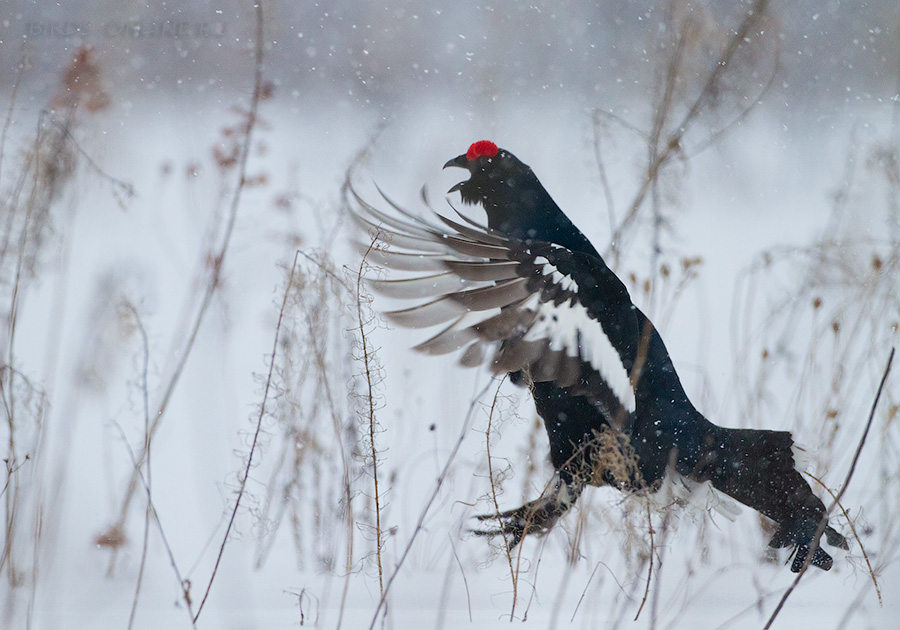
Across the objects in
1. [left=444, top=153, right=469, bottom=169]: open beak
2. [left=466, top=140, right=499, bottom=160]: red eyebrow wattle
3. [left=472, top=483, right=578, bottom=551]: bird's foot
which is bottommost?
[left=472, top=483, right=578, bottom=551]: bird's foot

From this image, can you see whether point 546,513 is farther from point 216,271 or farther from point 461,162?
point 216,271

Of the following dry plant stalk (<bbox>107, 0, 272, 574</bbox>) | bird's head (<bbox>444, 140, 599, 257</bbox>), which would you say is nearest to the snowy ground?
dry plant stalk (<bbox>107, 0, 272, 574</bbox>)

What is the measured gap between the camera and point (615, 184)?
1.33 meters

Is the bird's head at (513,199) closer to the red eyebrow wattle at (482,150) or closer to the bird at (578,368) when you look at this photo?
the red eyebrow wattle at (482,150)

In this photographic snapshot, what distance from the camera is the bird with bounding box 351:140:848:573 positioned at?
837 millimetres

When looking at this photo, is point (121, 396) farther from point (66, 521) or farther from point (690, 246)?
point (690, 246)

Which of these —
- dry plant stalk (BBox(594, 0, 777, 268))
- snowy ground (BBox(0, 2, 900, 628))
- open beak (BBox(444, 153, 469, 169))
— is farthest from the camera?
dry plant stalk (BBox(594, 0, 777, 268))

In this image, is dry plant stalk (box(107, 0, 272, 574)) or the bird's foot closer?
the bird's foot

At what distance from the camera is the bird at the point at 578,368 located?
84 cm

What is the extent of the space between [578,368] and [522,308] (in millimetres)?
116

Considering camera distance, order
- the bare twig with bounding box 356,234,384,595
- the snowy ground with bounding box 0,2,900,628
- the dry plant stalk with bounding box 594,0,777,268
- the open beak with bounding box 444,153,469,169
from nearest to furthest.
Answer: the bare twig with bounding box 356,234,384,595 < the snowy ground with bounding box 0,2,900,628 < the open beak with bounding box 444,153,469,169 < the dry plant stalk with bounding box 594,0,777,268

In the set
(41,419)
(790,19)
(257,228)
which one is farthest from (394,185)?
(790,19)

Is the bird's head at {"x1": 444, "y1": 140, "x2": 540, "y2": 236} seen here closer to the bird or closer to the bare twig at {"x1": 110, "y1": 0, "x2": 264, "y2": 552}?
the bird

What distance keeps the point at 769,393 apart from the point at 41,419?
3.96 ft
